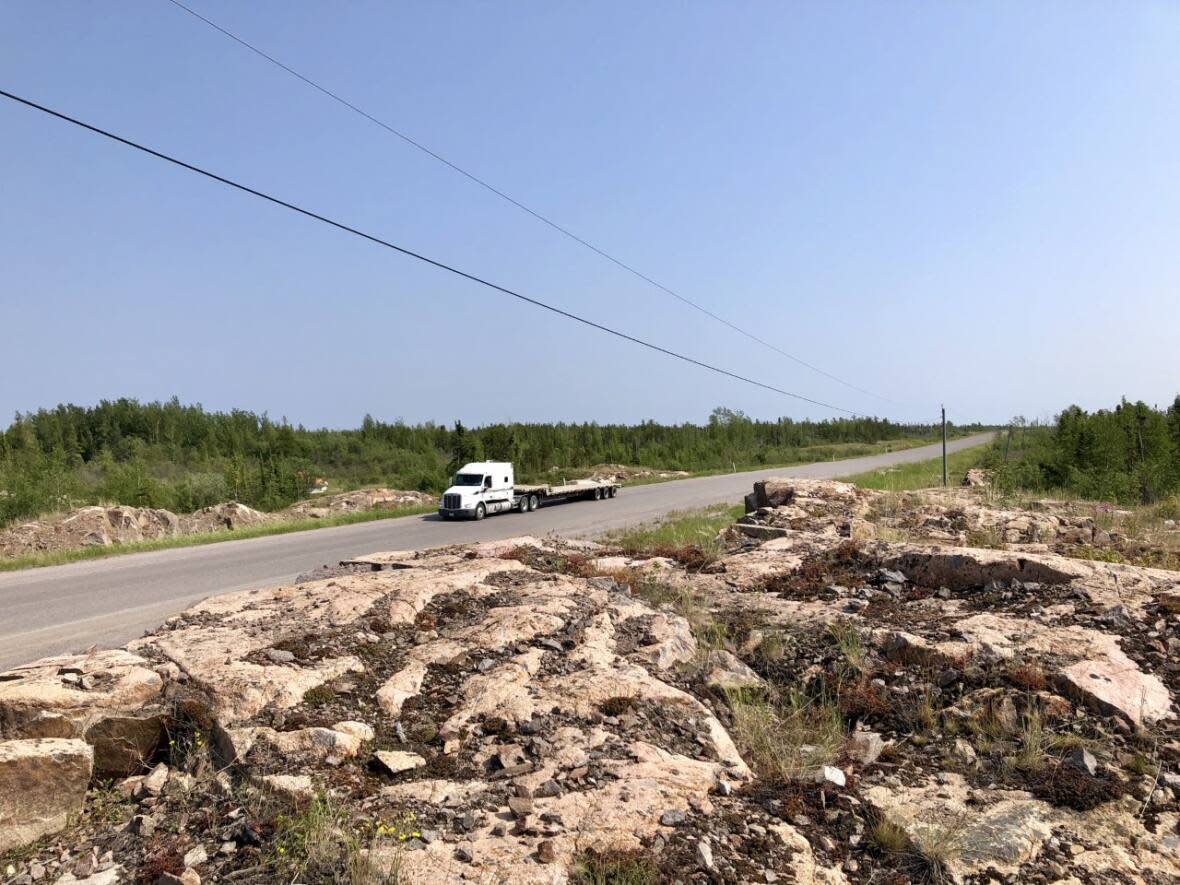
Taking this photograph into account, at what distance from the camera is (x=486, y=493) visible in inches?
1014

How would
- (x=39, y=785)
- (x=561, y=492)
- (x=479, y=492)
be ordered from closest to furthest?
(x=39, y=785), (x=479, y=492), (x=561, y=492)

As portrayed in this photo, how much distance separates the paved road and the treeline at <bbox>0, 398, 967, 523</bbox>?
15776mm

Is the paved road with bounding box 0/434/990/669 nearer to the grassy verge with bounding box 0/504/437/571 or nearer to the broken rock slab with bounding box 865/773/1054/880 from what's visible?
the grassy verge with bounding box 0/504/437/571

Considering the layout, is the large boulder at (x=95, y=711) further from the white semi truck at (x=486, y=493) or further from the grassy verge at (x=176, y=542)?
the white semi truck at (x=486, y=493)

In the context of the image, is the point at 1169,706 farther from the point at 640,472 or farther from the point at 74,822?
the point at 640,472

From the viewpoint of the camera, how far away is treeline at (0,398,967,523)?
117ft

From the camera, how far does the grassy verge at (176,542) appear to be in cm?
1605

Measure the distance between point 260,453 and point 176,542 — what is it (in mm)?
44484

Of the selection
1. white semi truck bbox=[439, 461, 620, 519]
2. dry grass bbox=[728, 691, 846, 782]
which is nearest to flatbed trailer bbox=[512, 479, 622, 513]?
white semi truck bbox=[439, 461, 620, 519]

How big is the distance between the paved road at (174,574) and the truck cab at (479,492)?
82 cm

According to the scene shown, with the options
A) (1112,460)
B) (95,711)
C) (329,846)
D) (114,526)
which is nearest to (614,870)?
(329,846)

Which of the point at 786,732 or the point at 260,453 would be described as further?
the point at 260,453

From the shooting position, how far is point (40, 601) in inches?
461

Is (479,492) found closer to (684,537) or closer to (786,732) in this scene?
(684,537)
